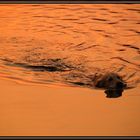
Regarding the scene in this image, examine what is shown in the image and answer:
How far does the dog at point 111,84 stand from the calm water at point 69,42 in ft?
0.51

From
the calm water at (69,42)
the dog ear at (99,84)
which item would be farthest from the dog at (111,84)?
the calm water at (69,42)

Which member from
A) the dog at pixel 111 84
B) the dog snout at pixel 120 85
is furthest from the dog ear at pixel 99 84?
the dog snout at pixel 120 85

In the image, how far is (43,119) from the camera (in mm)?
4285

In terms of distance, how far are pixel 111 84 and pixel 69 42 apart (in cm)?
137

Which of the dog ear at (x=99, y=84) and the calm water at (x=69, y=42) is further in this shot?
the calm water at (x=69, y=42)

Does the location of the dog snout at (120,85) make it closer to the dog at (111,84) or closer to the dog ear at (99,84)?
the dog at (111,84)

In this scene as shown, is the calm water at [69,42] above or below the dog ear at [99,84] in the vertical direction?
above

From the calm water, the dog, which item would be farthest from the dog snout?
the calm water

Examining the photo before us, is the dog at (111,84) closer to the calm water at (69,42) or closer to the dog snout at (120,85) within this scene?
the dog snout at (120,85)

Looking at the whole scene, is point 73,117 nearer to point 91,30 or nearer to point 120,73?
point 120,73

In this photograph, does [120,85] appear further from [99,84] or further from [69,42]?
[69,42]

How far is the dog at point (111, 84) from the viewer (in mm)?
4948

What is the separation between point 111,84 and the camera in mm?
5000

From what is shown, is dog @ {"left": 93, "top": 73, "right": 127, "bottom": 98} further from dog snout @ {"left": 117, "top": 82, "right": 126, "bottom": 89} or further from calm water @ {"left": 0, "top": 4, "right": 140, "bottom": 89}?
calm water @ {"left": 0, "top": 4, "right": 140, "bottom": 89}
